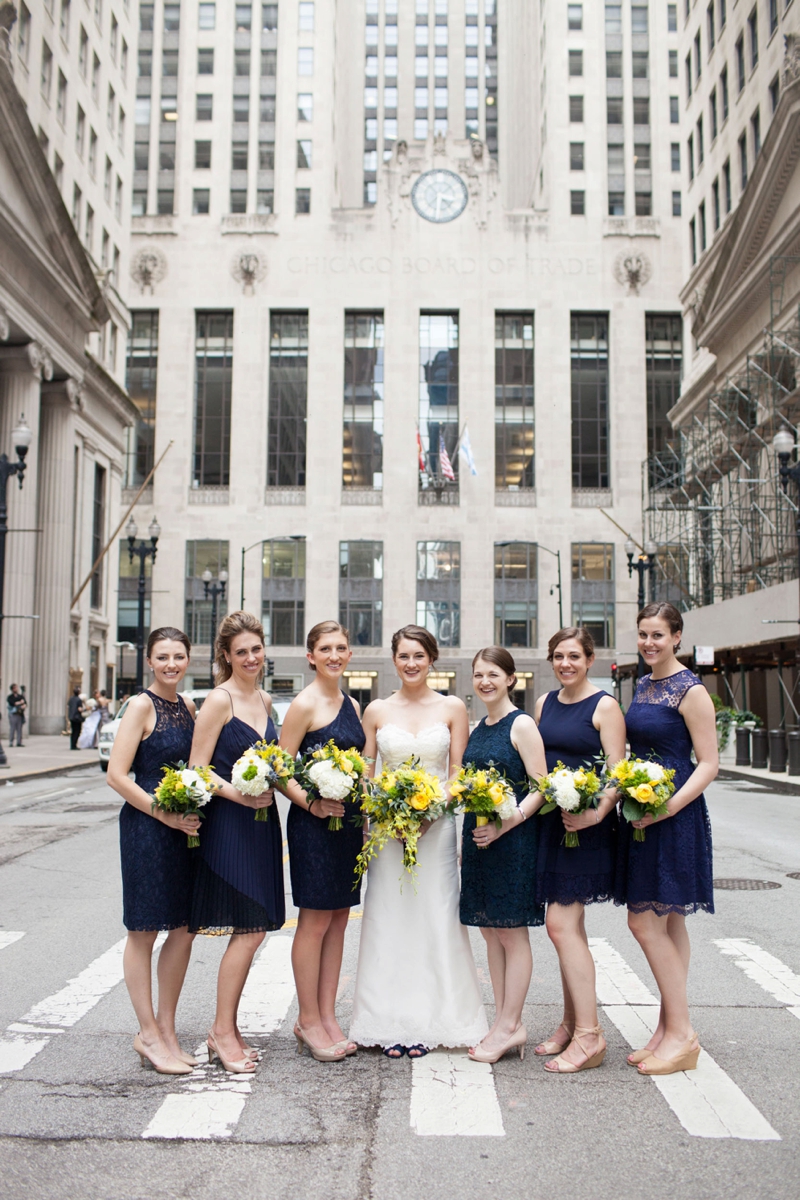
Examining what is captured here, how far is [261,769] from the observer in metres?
5.13

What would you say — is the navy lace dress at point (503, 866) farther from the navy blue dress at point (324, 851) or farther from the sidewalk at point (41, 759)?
the sidewalk at point (41, 759)

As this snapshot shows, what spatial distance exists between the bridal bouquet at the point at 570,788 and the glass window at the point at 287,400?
67.9 m

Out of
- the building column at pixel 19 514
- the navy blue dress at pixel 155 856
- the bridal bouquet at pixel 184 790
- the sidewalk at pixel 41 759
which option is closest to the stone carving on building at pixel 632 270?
the building column at pixel 19 514

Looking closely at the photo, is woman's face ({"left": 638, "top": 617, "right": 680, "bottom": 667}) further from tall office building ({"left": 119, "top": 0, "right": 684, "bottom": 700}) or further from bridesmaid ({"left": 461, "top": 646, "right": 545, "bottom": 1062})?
tall office building ({"left": 119, "top": 0, "right": 684, "bottom": 700})

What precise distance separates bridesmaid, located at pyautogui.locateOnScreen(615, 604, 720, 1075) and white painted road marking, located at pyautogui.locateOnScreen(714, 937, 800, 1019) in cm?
136

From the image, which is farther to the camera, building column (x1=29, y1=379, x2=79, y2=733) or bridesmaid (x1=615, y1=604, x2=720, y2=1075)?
building column (x1=29, y1=379, x2=79, y2=733)

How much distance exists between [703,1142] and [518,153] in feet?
340

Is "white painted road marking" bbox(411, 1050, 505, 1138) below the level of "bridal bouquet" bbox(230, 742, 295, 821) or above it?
below

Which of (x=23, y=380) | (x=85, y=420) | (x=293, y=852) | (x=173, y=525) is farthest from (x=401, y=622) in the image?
(x=293, y=852)

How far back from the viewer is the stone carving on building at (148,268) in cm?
7350

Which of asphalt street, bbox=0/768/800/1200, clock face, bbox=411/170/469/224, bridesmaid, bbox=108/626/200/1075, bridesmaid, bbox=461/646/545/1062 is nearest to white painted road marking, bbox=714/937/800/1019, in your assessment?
asphalt street, bbox=0/768/800/1200

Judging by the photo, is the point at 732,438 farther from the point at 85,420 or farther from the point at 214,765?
the point at 214,765

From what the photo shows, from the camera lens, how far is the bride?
5.44 metres

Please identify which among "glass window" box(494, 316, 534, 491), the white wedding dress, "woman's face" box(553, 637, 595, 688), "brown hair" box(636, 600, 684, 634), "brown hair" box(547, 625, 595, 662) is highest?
"glass window" box(494, 316, 534, 491)
